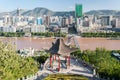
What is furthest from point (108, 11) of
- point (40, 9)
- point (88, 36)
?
point (88, 36)

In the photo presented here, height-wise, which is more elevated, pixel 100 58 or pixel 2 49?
pixel 2 49

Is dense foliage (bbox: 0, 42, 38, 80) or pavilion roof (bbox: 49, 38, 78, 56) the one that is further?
pavilion roof (bbox: 49, 38, 78, 56)

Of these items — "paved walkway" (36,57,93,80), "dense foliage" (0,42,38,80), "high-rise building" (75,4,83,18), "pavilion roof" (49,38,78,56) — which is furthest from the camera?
"high-rise building" (75,4,83,18)

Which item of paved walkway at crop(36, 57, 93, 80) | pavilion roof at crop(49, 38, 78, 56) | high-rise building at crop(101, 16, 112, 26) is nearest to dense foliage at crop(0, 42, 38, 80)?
paved walkway at crop(36, 57, 93, 80)

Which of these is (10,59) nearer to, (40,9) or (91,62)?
(91,62)

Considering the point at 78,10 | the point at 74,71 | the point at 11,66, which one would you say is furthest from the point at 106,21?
the point at 11,66

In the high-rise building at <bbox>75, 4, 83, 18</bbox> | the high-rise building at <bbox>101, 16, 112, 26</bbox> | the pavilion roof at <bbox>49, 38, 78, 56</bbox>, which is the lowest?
the high-rise building at <bbox>101, 16, 112, 26</bbox>

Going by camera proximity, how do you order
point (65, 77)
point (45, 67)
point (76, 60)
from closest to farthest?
point (65, 77) < point (45, 67) < point (76, 60)

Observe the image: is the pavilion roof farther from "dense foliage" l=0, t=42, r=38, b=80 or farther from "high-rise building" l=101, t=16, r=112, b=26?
"high-rise building" l=101, t=16, r=112, b=26

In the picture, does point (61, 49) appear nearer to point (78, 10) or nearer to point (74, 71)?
point (74, 71)
